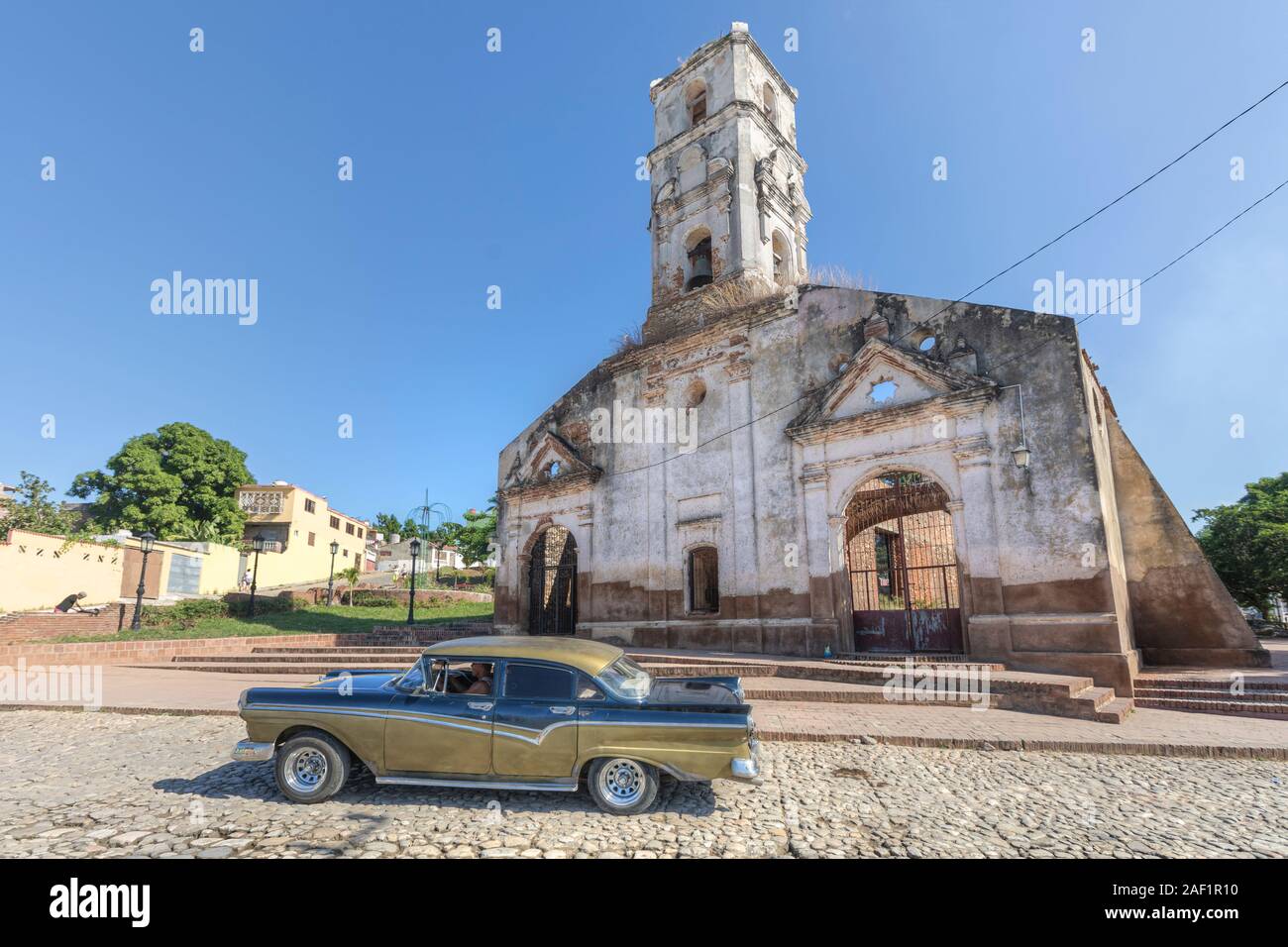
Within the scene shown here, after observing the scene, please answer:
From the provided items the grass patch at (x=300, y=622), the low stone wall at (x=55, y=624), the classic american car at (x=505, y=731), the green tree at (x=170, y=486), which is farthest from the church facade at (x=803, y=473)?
the green tree at (x=170, y=486)

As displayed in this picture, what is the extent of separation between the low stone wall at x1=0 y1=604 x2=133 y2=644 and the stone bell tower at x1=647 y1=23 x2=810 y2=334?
19.4 meters

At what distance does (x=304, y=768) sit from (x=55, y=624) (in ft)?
66.1

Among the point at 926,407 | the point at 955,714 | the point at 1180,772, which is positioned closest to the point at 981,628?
the point at 955,714

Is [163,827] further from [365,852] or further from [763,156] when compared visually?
[763,156]

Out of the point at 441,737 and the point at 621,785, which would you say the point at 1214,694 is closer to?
the point at 621,785

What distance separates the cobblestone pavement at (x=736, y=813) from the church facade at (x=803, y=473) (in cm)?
504

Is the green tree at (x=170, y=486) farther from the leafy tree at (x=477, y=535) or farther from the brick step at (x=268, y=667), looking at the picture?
the brick step at (x=268, y=667)

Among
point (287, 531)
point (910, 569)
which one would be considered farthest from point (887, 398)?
point (287, 531)

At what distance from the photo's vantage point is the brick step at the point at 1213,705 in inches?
341

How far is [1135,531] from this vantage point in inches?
509

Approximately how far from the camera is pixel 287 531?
38688 mm

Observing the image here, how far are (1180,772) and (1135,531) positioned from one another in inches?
336

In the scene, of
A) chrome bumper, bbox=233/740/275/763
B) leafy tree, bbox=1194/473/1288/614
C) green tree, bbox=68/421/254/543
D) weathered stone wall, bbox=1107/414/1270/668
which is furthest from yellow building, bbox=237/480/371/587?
leafy tree, bbox=1194/473/1288/614
